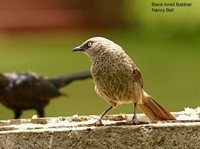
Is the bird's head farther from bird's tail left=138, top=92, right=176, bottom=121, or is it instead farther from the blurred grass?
the blurred grass

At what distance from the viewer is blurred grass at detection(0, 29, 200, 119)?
12.5 m

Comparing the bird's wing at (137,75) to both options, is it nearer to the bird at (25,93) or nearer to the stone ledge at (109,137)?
the stone ledge at (109,137)

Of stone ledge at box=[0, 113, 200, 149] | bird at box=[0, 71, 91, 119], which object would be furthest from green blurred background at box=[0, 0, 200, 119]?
stone ledge at box=[0, 113, 200, 149]

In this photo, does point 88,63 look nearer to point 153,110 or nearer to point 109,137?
point 153,110

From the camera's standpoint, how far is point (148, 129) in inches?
177

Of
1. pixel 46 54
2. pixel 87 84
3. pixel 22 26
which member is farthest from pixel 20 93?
pixel 22 26

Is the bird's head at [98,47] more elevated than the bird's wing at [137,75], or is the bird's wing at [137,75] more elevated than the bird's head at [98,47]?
the bird's head at [98,47]

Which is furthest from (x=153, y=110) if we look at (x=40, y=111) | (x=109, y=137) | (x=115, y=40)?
(x=115, y=40)

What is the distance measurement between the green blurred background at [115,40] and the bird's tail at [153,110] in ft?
26.4

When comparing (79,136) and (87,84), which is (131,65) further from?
(87,84)

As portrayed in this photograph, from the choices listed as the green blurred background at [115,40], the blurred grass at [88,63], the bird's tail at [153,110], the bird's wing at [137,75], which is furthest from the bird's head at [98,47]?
the green blurred background at [115,40]

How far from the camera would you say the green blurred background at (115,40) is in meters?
14.5

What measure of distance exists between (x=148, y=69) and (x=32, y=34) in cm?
498

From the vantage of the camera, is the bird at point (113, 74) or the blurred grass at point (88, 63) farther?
the blurred grass at point (88, 63)
